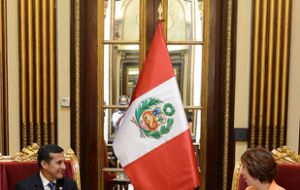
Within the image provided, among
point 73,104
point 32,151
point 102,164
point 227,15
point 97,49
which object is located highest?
point 227,15

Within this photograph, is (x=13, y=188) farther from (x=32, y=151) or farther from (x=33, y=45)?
(x=33, y=45)

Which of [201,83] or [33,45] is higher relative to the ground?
[33,45]

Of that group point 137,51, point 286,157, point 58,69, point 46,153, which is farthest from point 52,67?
point 286,157

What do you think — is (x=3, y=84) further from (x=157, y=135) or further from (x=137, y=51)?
(x=157, y=135)

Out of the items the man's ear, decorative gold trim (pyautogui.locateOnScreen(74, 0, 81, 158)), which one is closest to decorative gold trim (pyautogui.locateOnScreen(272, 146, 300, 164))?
the man's ear

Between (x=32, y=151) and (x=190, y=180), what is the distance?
3.36ft

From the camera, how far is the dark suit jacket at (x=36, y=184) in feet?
7.76

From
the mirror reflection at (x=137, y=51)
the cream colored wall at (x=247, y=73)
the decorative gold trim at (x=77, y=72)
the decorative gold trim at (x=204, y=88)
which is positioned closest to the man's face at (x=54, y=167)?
the decorative gold trim at (x=77, y=72)

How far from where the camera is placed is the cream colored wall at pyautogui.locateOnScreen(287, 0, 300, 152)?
3.08 m

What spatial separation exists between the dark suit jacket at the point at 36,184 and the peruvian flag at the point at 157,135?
43 centimetres

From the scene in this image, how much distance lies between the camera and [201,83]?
3.25 meters

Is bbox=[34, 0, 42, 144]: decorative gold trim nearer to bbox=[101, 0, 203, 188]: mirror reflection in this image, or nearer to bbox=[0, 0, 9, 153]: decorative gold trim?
bbox=[0, 0, 9, 153]: decorative gold trim

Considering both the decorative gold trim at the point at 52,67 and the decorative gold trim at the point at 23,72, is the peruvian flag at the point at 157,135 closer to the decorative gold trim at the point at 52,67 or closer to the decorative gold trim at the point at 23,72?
the decorative gold trim at the point at 52,67

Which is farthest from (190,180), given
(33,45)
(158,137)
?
(33,45)
